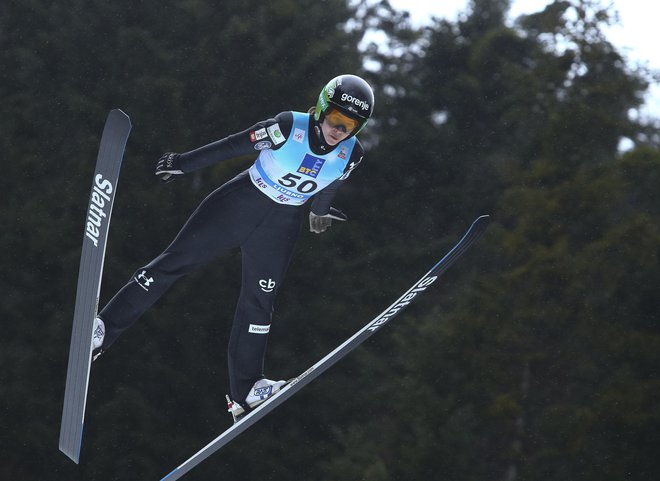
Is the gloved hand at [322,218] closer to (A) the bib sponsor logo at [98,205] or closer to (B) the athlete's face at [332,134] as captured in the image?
(B) the athlete's face at [332,134]

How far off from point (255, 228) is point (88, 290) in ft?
2.67

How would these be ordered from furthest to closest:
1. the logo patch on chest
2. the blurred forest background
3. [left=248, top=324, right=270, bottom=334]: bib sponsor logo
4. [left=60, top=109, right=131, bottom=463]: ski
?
the blurred forest background, [left=248, top=324, right=270, bottom=334]: bib sponsor logo, the logo patch on chest, [left=60, top=109, right=131, bottom=463]: ski

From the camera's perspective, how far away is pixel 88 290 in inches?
175

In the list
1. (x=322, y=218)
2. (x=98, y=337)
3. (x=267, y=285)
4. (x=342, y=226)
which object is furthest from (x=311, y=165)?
(x=342, y=226)

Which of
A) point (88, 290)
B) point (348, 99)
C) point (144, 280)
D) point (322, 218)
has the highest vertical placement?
point (348, 99)

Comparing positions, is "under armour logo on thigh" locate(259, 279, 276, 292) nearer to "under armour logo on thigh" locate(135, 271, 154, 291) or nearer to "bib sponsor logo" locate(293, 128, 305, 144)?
"under armour logo on thigh" locate(135, 271, 154, 291)

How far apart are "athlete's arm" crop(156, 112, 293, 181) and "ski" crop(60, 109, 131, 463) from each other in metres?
0.25

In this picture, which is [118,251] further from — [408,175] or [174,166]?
[174,166]

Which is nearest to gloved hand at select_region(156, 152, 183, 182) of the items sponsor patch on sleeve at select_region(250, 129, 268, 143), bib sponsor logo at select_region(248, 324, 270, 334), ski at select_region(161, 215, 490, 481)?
sponsor patch on sleeve at select_region(250, 129, 268, 143)

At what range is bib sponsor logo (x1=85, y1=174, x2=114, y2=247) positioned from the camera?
4449 millimetres

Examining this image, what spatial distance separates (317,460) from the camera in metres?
10.4

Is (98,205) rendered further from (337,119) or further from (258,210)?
(337,119)

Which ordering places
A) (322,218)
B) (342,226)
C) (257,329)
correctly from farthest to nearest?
(342,226) → (322,218) → (257,329)

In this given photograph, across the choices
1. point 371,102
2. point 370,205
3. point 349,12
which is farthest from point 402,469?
point 371,102
